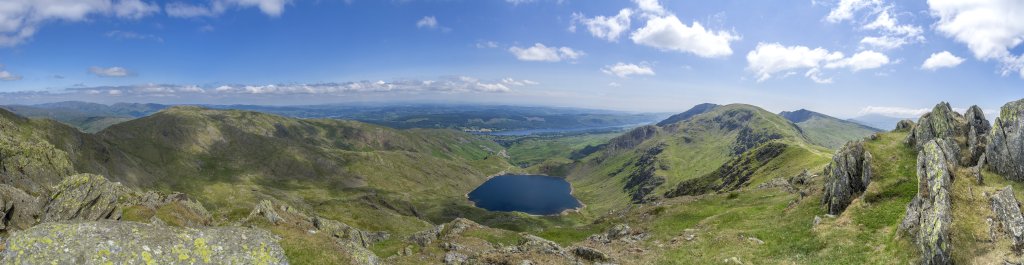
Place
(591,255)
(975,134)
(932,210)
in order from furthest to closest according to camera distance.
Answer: (975,134) → (591,255) → (932,210)

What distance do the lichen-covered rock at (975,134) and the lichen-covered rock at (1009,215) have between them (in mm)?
17947

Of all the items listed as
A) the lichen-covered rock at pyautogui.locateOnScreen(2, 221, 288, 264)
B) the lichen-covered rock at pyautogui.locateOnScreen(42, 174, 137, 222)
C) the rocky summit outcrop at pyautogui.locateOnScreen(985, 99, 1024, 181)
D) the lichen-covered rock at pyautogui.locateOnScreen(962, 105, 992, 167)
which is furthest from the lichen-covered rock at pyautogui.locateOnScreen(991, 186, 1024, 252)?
the lichen-covered rock at pyautogui.locateOnScreen(42, 174, 137, 222)

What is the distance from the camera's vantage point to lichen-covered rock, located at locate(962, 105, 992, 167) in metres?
42.8

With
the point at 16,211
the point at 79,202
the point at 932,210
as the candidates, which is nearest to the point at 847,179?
the point at 932,210

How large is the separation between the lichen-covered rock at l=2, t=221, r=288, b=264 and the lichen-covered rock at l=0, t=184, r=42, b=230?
4087cm

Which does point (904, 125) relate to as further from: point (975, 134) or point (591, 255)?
point (591, 255)

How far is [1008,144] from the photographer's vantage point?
37094 mm

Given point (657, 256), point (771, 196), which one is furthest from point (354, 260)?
point (771, 196)

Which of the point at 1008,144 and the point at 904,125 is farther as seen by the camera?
the point at 904,125

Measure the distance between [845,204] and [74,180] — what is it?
90.4 metres

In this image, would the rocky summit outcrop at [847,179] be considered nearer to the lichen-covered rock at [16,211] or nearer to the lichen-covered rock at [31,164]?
the lichen-covered rock at [16,211]

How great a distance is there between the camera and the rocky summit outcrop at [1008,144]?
36062 mm

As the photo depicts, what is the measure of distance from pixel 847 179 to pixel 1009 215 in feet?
72.2

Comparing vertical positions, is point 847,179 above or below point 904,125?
below
